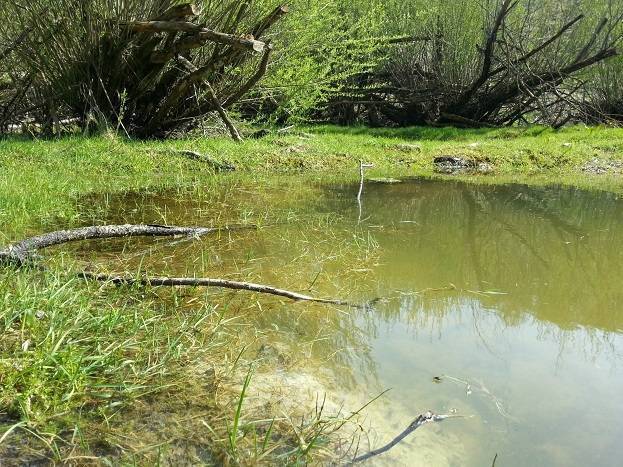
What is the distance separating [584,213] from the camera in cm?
529

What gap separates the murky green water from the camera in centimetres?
175

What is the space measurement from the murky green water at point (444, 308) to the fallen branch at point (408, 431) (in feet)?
0.08

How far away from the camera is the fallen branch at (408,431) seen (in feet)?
5.18

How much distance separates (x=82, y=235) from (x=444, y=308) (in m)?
1.94

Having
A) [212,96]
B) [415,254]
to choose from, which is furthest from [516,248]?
[212,96]

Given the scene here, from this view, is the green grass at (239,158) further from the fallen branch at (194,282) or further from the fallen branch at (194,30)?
the fallen branch at (194,30)

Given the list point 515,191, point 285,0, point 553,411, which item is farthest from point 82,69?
point 553,411

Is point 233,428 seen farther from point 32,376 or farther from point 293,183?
point 293,183

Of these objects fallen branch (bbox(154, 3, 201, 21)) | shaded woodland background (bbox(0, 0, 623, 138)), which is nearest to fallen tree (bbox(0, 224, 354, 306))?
fallen branch (bbox(154, 3, 201, 21))

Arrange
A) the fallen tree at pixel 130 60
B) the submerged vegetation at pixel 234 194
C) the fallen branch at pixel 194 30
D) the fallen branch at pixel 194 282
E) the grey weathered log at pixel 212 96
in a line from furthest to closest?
the grey weathered log at pixel 212 96 < the fallen tree at pixel 130 60 < the fallen branch at pixel 194 30 < the fallen branch at pixel 194 282 < the submerged vegetation at pixel 234 194

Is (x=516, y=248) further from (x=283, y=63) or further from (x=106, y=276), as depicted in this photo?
(x=283, y=63)

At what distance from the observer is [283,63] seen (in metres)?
10.1

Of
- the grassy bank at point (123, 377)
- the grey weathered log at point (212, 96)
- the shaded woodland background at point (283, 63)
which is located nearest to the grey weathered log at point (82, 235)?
the grassy bank at point (123, 377)

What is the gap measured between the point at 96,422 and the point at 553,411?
54.3 inches
